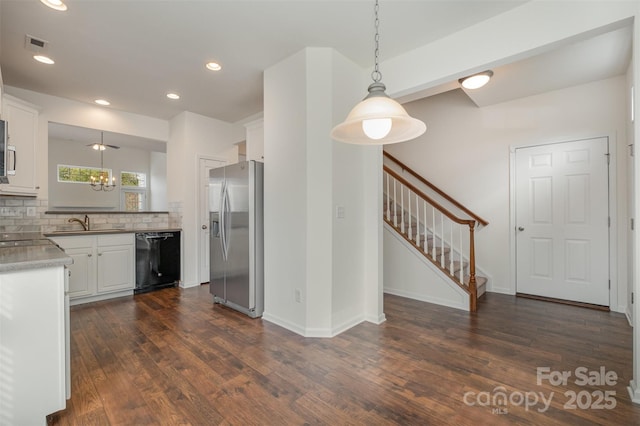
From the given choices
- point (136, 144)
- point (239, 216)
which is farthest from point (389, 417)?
point (136, 144)

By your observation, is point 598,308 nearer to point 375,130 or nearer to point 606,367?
point 606,367

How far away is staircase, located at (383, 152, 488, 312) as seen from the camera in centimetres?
354

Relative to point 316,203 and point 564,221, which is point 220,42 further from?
point 564,221

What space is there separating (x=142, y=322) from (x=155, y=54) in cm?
278

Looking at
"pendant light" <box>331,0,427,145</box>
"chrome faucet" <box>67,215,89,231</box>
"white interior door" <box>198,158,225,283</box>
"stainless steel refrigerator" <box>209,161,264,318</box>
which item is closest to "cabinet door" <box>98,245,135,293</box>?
"chrome faucet" <box>67,215,89,231</box>

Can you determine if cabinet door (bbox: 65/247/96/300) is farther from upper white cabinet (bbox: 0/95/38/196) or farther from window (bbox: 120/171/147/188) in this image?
window (bbox: 120/171/147/188)

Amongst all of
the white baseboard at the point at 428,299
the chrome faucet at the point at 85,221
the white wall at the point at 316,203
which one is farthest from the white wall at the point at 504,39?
the chrome faucet at the point at 85,221

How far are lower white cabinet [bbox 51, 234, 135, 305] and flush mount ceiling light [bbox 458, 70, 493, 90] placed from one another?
4.76 m

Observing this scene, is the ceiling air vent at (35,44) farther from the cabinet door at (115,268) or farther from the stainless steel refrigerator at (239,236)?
the cabinet door at (115,268)

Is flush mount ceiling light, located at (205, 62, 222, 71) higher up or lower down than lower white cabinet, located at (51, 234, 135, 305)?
higher up

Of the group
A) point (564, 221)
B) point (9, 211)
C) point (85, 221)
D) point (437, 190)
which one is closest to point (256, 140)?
point (85, 221)

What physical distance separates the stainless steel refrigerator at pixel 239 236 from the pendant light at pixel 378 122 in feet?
5.93

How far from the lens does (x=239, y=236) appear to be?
336 centimetres

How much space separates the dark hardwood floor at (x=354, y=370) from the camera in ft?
5.54
